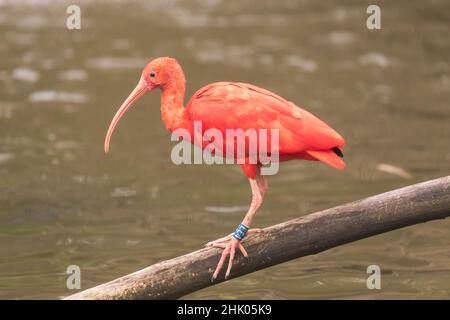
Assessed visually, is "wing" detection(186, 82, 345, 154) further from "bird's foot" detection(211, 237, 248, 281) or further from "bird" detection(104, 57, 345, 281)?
"bird's foot" detection(211, 237, 248, 281)

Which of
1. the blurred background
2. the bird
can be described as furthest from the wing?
the blurred background

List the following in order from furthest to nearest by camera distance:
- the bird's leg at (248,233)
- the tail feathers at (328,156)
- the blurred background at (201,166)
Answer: the blurred background at (201,166), the bird's leg at (248,233), the tail feathers at (328,156)

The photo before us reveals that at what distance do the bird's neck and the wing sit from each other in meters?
0.05

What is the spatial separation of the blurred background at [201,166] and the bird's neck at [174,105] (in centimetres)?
226

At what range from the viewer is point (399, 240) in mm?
8242

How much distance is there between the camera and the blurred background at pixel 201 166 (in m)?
7.70

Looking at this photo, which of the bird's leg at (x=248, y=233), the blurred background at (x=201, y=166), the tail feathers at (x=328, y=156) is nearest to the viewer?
the tail feathers at (x=328, y=156)

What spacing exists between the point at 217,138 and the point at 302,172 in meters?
5.70

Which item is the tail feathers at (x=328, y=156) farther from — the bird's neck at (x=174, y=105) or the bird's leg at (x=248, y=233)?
the bird's neck at (x=174, y=105)

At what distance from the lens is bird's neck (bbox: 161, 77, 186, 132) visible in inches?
193

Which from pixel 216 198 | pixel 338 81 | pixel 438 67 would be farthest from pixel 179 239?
pixel 438 67

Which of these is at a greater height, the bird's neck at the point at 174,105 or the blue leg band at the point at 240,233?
the bird's neck at the point at 174,105

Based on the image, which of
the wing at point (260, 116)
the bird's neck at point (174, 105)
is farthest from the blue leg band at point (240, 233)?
the bird's neck at point (174, 105)

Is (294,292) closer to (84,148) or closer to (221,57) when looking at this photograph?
(84,148)
